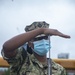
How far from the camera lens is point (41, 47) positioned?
189 inches

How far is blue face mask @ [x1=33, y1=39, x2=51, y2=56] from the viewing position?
15.5ft

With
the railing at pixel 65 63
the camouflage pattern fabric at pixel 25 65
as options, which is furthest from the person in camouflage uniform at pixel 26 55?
the railing at pixel 65 63

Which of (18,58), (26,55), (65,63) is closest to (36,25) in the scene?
(26,55)

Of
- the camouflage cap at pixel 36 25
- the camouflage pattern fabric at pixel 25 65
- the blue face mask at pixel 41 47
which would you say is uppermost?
the camouflage cap at pixel 36 25

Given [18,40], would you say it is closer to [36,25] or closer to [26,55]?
[26,55]

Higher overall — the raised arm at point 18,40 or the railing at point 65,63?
the raised arm at point 18,40

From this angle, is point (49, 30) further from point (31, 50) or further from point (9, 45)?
point (31, 50)

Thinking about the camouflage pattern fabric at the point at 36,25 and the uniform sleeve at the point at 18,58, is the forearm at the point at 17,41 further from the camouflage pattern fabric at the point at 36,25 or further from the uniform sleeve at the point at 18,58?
the camouflage pattern fabric at the point at 36,25

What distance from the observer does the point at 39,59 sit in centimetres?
476

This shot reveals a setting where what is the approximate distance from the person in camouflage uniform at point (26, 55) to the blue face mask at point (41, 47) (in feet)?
A: 0.19

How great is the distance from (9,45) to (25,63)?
397 mm

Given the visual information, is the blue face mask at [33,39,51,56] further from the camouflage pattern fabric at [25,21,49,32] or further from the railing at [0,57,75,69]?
the railing at [0,57,75,69]

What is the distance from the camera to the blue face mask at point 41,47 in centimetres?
473

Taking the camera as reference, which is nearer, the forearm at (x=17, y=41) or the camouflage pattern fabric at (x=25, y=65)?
the forearm at (x=17, y=41)
